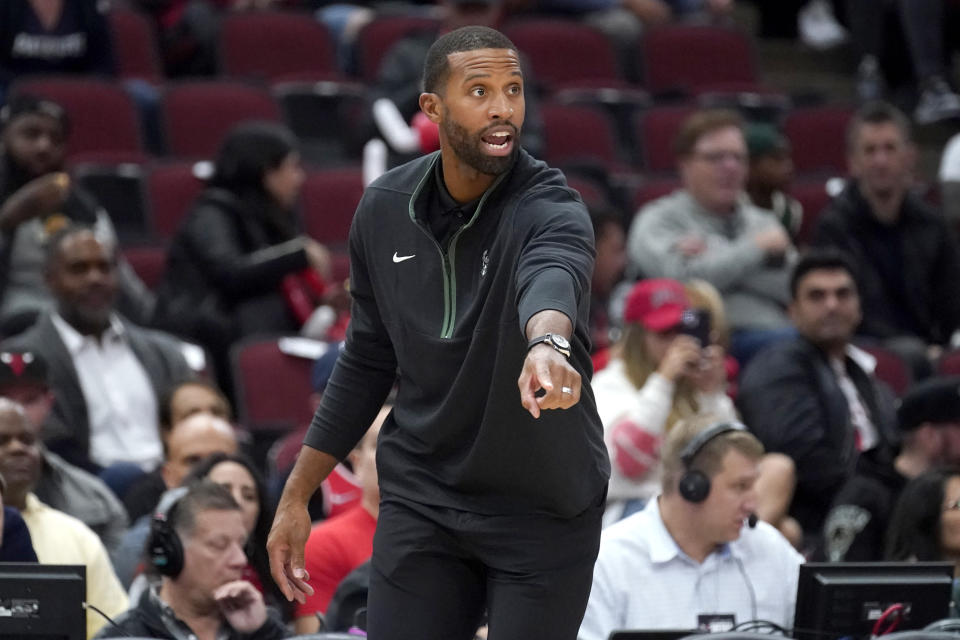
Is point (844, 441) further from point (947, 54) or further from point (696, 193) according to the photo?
point (947, 54)

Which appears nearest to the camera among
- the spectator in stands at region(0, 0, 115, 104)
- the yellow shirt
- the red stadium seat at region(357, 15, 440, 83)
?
the yellow shirt

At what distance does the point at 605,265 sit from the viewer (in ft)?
22.4

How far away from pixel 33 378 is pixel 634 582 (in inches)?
81.6

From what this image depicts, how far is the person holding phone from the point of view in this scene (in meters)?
5.08

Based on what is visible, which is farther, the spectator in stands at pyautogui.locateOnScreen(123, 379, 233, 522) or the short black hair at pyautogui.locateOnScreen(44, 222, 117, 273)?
the short black hair at pyautogui.locateOnScreen(44, 222, 117, 273)

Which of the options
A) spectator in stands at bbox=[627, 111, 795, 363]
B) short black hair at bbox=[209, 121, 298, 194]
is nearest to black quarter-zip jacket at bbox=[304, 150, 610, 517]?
spectator in stands at bbox=[627, 111, 795, 363]

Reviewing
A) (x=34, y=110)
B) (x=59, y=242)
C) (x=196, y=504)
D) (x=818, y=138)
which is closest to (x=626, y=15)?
(x=818, y=138)

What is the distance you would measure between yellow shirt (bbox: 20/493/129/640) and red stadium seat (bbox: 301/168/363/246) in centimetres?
287

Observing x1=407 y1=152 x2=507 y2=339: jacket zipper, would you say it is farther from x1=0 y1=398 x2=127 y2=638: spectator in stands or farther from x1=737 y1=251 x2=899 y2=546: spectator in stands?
x1=737 y1=251 x2=899 y2=546: spectator in stands

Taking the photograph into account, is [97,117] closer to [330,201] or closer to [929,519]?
[330,201]

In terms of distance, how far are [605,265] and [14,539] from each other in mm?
3290

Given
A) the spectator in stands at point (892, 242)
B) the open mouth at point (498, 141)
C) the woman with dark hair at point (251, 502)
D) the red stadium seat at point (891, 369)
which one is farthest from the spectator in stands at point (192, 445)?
the spectator in stands at point (892, 242)

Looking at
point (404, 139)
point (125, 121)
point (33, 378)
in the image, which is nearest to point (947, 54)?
point (404, 139)

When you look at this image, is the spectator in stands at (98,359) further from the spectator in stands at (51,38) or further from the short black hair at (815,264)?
the short black hair at (815,264)
